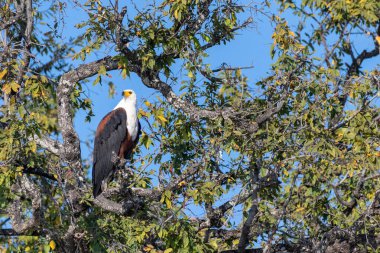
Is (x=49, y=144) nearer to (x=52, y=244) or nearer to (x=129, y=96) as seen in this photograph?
(x=52, y=244)

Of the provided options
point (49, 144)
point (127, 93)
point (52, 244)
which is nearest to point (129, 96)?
point (127, 93)

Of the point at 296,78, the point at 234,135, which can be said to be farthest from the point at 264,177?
the point at 296,78

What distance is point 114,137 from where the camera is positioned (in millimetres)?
8344

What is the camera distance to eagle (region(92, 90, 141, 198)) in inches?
315

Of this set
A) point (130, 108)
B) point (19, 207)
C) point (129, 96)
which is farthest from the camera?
point (129, 96)

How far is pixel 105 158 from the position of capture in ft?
26.6

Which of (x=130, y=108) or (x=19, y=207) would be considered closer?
(x=19, y=207)

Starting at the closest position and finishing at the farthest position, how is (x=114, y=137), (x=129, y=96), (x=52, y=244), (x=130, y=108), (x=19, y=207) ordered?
(x=52, y=244), (x=19, y=207), (x=114, y=137), (x=130, y=108), (x=129, y=96)

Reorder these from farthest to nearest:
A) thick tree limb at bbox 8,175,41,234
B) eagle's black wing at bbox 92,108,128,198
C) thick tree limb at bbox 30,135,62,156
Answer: eagle's black wing at bbox 92,108,128,198, thick tree limb at bbox 30,135,62,156, thick tree limb at bbox 8,175,41,234

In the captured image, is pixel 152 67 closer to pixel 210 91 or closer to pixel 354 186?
pixel 210 91

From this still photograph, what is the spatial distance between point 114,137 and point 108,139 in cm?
8

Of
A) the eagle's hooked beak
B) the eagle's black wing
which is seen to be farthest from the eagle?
the eagle's hooked beak

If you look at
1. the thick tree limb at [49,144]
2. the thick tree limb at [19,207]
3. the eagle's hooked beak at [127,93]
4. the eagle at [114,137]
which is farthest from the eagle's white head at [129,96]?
the thick tree limb at [19,207]

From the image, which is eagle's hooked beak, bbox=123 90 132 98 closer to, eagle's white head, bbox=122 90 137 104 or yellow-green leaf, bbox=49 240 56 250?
eagle's white head, bbox=122 90 137 104
